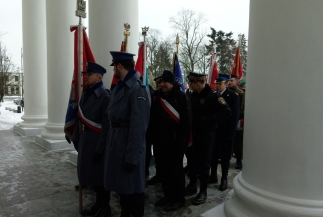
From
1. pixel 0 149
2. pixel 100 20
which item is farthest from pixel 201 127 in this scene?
pixel 0 149

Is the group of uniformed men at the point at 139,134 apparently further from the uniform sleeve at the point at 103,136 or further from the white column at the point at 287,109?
the white column at the point at 287,109

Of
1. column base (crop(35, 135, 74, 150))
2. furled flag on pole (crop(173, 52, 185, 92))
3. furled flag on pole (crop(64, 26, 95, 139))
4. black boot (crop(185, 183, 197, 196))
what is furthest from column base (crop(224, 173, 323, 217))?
column base (crop(35, 135, 74, 150))

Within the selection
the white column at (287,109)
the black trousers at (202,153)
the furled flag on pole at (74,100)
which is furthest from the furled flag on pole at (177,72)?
the white column at (287,109)

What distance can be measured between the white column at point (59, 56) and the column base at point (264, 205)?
258 inches

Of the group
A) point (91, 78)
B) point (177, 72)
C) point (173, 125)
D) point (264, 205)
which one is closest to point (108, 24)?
point (177, 72)

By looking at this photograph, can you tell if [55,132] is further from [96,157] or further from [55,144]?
[96,157]

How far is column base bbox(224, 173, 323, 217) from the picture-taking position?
2.41 meters

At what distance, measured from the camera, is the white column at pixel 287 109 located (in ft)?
7.75

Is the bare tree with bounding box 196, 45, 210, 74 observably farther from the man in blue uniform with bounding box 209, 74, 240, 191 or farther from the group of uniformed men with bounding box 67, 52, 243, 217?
the group of uniformed men with bounding box 67, 52, 243, 217

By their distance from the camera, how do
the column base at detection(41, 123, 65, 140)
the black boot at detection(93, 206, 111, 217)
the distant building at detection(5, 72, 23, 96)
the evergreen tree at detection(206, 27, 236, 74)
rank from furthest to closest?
the evergreen tree at detection(206, 27, 236, 74) < the distant building at detection(5, 72, 23, 96) < the column base at detection(41, 123, 65, 140) < the black boot at detection(93, 206, 111, 217)

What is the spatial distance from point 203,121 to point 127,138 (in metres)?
1.41

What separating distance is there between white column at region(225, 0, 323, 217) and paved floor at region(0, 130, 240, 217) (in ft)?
4.73

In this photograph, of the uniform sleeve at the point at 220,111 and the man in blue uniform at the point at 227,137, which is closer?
the uniform sleeve at the point at 220,111

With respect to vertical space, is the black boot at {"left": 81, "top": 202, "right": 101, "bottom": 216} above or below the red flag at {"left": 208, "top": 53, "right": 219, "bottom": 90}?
below
